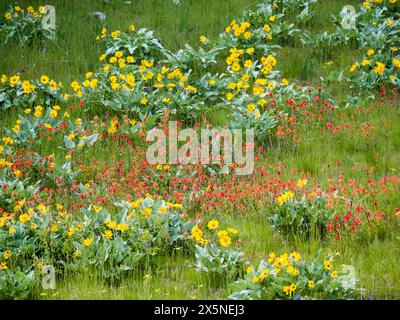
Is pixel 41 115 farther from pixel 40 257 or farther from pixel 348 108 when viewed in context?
pixel 348 108

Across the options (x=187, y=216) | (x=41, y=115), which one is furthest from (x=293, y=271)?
(x=41, y=115)

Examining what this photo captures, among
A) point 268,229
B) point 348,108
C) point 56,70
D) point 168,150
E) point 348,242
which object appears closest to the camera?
point 348,242

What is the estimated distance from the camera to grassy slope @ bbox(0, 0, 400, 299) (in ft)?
18.3

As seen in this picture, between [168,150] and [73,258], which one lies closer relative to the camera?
[73,258]

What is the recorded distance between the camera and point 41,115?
9148mm

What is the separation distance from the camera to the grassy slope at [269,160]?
5566 mm

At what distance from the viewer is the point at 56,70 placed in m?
10.3

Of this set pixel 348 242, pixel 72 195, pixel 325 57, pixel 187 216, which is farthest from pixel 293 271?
pixel 325 57

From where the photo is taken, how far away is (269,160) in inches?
315

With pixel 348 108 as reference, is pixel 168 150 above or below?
below

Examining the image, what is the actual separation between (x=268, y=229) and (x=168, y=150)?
2176mm

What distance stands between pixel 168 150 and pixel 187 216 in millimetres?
1640
